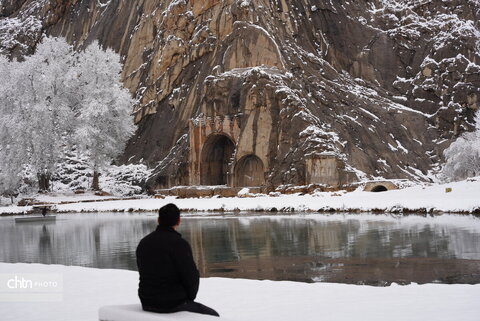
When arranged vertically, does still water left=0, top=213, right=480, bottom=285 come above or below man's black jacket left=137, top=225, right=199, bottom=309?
below

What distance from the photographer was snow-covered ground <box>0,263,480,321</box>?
9.08 metres

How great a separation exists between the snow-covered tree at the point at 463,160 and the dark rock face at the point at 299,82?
3312 mm

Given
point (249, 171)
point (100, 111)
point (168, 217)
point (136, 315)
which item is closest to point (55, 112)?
point (100, 111)

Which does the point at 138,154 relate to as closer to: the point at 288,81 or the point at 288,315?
the point at 288,81

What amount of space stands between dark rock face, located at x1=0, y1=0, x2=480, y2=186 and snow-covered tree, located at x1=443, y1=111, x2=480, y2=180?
3.31 metres

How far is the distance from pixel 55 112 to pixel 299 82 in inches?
1016

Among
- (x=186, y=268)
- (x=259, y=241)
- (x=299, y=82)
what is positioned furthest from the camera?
(x=299, y=82)

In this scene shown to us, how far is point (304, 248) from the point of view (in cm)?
2052

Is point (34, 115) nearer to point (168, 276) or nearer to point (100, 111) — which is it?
point (100, 111)

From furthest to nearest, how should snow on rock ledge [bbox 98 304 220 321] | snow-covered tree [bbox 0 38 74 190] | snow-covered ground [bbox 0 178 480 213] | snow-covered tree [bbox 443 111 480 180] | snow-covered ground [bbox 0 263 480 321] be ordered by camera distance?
snow-covered tree [bbox 443 111 480 180]
snow-covered tree [bbox 0 38 74 190]
snow-covered ground [bbox 0 178 480 213]
snow-covered ground [bbox 0 263 480 321]
snow on rock ledge [bbox 98 304 220 321]

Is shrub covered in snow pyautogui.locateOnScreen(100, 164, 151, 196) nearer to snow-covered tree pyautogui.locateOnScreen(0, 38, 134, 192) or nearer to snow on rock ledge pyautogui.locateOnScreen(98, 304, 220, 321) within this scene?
snow-covered tree pyautogui.locateOnScreen(0, 38, 134, 192)

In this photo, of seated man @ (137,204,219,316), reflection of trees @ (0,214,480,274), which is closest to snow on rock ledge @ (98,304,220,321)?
→ seated man @ (137,204,219,316)

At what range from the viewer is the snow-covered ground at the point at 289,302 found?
29.8 feet

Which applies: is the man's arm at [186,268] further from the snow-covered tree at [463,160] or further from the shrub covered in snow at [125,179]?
the shrub covered in snow at [125,179]
